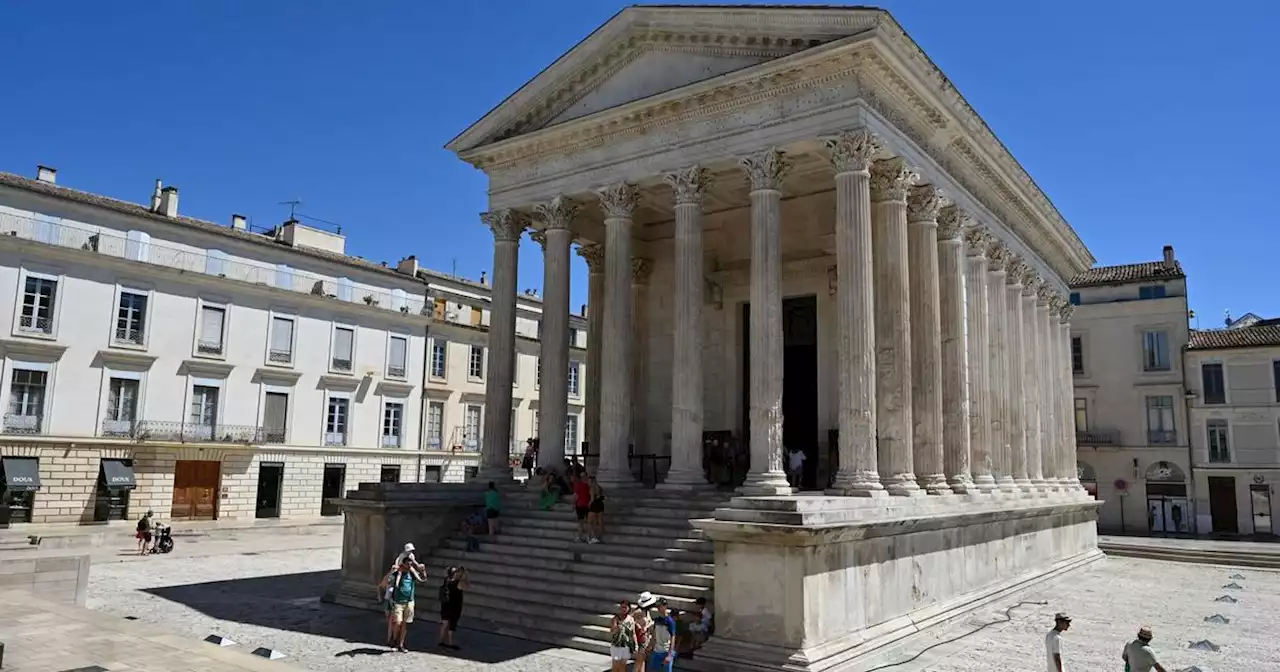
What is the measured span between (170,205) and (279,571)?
68.6 feet

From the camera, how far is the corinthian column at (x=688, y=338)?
55.0ft

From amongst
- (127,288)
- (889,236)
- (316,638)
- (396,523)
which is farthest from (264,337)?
(889,236)

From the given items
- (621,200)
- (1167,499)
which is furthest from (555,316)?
(1167,499)

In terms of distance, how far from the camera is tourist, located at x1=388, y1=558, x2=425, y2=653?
40.5 ft

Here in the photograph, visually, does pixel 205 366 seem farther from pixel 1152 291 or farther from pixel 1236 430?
pixel 1236 430

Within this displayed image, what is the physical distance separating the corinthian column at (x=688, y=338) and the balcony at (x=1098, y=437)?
2980 centimetres

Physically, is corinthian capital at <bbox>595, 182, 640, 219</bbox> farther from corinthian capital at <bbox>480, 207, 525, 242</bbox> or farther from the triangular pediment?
corinthian capital at <bbox>480, 207, 525, 242</bbox>

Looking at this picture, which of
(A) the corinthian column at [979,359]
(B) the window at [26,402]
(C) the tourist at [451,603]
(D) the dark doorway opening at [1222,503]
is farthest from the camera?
(D) the dark doorway opening at [1222,503]

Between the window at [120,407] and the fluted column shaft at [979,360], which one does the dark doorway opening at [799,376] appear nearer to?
the fluted column shaft at [979,360]

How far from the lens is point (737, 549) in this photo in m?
11.7

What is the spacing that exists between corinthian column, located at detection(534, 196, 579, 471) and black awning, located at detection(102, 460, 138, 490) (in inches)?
778

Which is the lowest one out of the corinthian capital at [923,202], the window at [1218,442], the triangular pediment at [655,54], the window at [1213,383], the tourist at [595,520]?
the tourist at [595,520]

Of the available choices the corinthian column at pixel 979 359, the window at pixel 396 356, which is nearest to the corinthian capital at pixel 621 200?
the corinthian column at pixel 979 359

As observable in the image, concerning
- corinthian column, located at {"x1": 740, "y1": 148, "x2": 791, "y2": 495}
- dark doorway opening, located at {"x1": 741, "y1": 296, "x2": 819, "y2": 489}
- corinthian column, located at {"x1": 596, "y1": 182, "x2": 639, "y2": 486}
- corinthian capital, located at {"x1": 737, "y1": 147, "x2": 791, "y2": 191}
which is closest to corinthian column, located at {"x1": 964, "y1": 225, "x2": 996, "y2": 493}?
dark doorway opening, located at {"x1": 741, "y1": 296, "x2": 819, "y2": 489}
